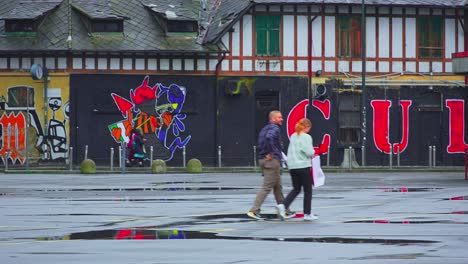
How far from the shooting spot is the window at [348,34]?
49656 mm

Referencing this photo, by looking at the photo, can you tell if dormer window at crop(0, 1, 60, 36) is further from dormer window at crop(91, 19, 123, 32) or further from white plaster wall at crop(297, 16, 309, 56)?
white plaster wall at crop(297, 16, 309, 56)

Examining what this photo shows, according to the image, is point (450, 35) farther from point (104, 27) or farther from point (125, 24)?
point (104, 27)

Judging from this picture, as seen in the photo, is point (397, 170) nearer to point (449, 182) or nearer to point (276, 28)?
point (276, 28)

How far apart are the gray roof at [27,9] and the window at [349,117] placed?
12.3 metres

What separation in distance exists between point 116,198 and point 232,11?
85.4 feet

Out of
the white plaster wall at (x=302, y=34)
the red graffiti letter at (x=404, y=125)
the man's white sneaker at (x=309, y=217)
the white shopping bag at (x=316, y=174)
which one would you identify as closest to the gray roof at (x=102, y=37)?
the white plaster wall at (x=302, y=34)

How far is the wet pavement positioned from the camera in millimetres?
12727

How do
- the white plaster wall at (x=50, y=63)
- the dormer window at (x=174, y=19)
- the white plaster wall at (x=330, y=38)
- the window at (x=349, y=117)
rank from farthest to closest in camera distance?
the window at (x=349, y=117) < the white plaster wall at (x=330, y=38) < the dormer window at (x=174, y=19) < the white plaster wall at (x=50, y=63)

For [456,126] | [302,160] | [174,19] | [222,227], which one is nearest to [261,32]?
[174,19]

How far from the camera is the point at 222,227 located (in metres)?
16.5

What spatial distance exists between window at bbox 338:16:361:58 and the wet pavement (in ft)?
73.0

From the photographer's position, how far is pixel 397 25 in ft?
163

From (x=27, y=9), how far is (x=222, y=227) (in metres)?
33.9

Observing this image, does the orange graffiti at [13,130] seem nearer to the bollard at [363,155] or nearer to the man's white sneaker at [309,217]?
the bollard at [363,155]
